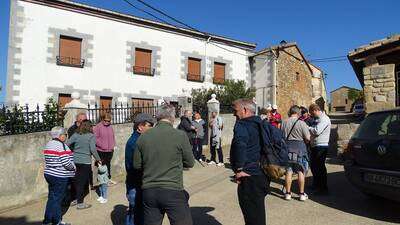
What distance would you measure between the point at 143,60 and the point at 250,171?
611 inches

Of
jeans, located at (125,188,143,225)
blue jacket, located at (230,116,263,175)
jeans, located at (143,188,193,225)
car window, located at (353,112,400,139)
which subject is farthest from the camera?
car window, located at (353,112,400,139)

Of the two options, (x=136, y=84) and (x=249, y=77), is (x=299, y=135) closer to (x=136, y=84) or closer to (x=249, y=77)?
(x=136, y=84)

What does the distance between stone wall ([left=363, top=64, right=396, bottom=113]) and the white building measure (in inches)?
402

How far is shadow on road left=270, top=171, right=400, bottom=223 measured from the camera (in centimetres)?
610

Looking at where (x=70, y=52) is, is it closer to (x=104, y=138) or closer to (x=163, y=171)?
(x=104, y=138)

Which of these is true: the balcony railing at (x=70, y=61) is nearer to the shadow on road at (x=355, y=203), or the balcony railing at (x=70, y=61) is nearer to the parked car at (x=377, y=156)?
the shadow on road at (x=355, y=203)

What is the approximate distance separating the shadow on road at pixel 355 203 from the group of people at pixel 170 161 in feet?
1.22

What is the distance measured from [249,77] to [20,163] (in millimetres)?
→ 16940

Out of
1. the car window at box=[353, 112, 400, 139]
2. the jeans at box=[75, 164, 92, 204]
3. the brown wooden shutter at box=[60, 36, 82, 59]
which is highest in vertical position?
the brown wooden shutter at box=[60, 36, 82, 59]

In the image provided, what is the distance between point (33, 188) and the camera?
8.16 meters

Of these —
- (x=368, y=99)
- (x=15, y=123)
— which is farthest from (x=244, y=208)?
(x=368, y=99)

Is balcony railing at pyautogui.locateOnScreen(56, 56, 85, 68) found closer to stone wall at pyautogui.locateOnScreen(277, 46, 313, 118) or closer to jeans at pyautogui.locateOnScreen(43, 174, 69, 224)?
stone wall at pyautogui.locateOnScreen(277, 46, 313, 118)

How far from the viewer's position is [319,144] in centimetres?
738

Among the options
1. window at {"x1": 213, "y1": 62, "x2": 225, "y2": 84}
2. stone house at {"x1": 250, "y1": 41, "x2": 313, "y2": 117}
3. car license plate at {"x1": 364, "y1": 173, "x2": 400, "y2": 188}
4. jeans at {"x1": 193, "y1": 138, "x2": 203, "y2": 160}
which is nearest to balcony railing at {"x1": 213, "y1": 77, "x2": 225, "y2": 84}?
window at {"x1": 213, "y1": 62, "x2": 225, "y2": 84}
